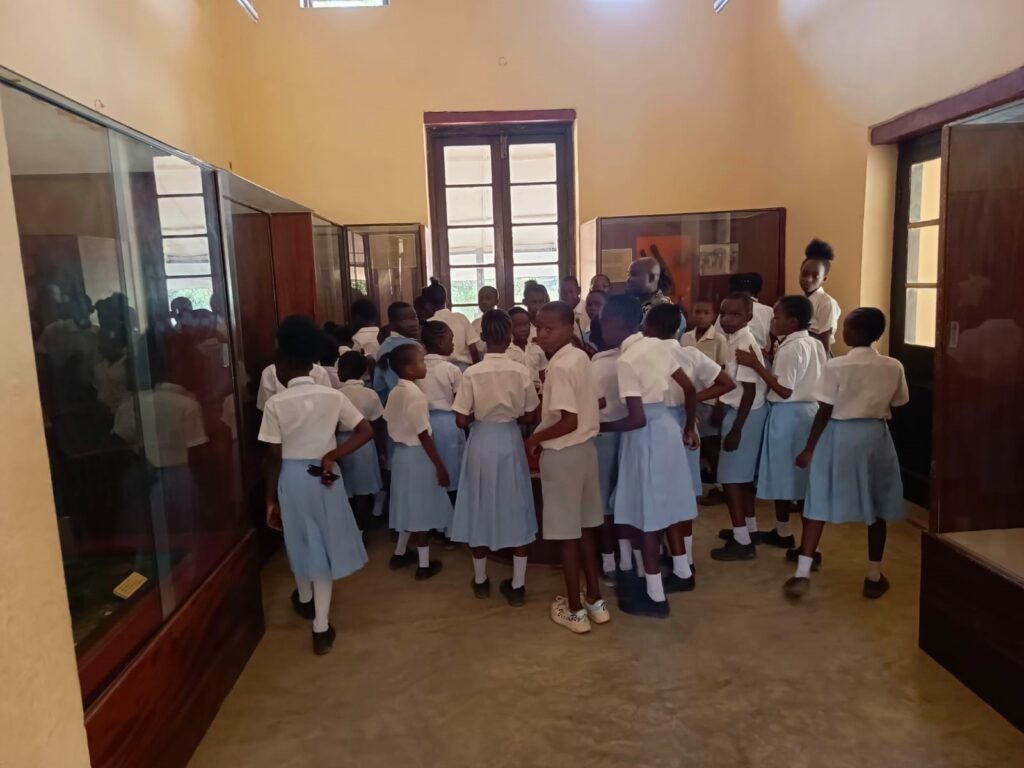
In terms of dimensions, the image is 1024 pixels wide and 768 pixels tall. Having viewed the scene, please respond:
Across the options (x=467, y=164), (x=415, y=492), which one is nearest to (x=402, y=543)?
(x=415, y=492)

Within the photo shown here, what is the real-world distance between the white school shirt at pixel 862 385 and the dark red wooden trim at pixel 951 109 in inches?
50.3

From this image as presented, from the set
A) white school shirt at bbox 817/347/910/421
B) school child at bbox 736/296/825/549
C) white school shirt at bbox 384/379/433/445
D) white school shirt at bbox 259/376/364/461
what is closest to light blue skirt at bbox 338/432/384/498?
white school shirt at bbox 384/379/433/445

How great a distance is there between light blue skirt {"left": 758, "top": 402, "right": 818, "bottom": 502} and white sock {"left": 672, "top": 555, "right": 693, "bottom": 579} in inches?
26.8

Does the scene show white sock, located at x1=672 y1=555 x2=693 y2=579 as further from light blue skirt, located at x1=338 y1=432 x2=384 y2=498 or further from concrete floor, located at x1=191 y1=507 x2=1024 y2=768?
light blue skirt, located at x1=338 y1=432 x2=384 y2=498

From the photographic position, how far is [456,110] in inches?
271

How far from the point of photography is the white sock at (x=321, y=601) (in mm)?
3139

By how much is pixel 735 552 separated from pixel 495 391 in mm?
1888

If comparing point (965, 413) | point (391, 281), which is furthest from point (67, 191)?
point (391, 281)

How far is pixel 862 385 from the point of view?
3.36 m

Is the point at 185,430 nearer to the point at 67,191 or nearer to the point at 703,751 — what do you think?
the point at 67,191

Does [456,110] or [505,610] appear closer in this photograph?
[505,610]

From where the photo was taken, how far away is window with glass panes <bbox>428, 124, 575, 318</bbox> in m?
7.19

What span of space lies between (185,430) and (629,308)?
7.10 ft

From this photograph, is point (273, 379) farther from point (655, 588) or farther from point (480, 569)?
point (655, 588)
